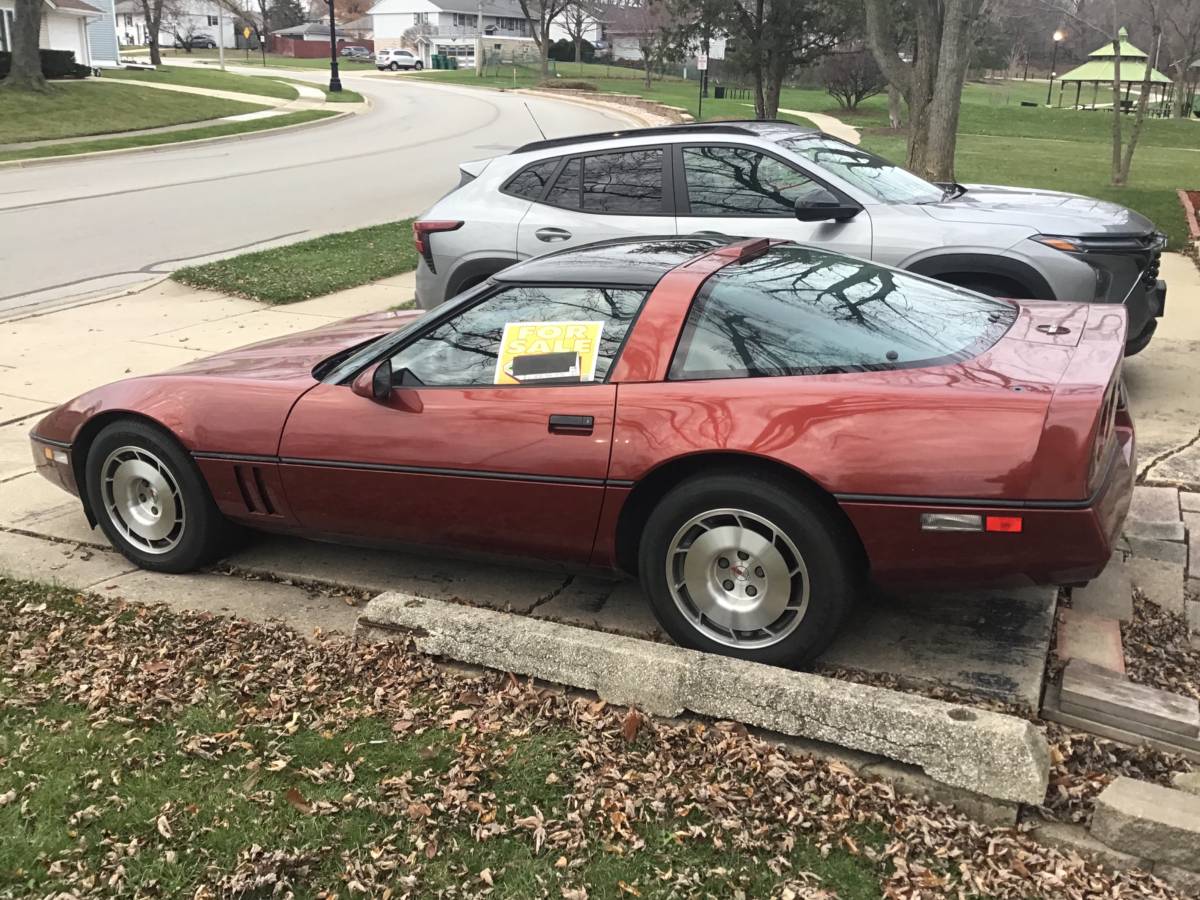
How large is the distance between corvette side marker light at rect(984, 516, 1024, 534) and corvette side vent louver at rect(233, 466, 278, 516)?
281 centimetres

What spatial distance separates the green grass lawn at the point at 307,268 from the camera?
11.1 meters

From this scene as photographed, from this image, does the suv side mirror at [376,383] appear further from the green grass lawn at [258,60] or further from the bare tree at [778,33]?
the green grass lawn at [258,60]

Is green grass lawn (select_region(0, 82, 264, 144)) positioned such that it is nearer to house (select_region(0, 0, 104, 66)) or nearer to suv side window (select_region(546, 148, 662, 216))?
house (select_region(0, 0, 104, 66))

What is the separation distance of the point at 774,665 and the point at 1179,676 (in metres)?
1.38

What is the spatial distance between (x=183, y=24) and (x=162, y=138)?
8243 cm

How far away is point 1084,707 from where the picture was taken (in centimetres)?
335

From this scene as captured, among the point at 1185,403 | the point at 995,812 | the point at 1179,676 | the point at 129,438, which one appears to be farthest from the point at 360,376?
the point at 1185,403

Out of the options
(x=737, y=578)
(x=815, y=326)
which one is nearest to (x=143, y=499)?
(x=737, y=578)

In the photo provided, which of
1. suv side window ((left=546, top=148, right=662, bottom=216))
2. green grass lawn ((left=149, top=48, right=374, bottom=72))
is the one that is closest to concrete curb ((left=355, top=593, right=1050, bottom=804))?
suv side window ((left=546, top=148, right=662, bottom=216))

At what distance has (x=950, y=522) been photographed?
3355 mm

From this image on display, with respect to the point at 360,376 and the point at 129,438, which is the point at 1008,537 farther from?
the point at 129,438

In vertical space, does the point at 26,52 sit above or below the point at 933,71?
above

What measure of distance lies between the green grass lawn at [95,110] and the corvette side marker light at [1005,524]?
27.8m

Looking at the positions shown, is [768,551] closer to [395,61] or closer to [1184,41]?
[1184,41]
